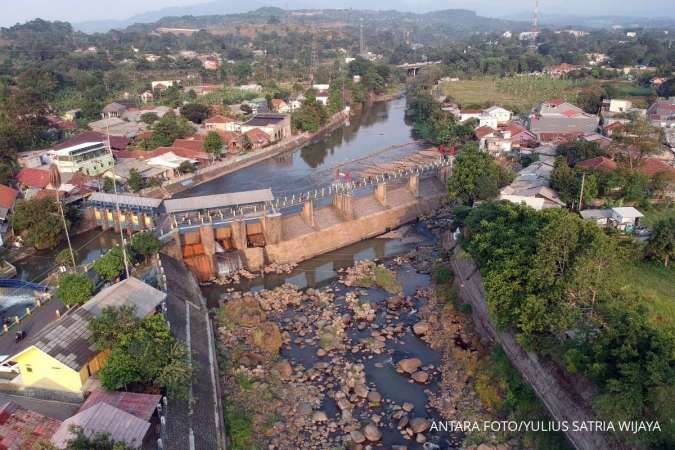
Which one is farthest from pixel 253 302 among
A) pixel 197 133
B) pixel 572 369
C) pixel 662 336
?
pixel 197 133

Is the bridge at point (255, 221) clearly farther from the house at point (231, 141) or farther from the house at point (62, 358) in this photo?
the house at point (231, 141)

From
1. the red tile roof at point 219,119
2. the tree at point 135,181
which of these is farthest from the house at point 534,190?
the red tile roof at point 219,119

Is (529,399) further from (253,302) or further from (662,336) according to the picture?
(253,302)

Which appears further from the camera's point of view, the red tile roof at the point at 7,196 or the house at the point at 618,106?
the house at the point at 618,106

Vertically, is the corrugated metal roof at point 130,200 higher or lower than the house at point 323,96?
lower

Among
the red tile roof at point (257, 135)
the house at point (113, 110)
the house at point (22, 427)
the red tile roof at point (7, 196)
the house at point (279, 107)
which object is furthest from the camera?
the house at point (279, 107)

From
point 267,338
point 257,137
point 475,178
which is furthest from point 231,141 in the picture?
point 267,338
